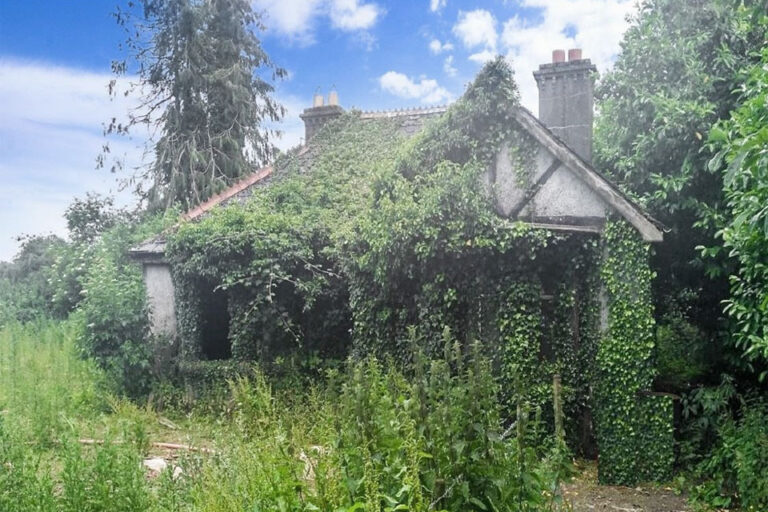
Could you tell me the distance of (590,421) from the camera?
28.6ft

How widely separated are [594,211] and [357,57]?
5111mm

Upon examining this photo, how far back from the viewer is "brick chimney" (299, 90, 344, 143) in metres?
15.6

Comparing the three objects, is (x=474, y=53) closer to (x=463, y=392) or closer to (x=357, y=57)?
(x=357, y=57)

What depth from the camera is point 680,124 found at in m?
8.56

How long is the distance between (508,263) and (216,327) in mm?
8195

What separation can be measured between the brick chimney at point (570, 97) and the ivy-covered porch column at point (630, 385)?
7.01 feet

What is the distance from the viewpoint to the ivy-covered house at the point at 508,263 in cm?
808

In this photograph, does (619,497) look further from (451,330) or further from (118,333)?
(118,333)

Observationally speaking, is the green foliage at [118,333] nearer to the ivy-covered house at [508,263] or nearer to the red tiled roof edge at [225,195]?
the red tiled roof edge at [225,195]

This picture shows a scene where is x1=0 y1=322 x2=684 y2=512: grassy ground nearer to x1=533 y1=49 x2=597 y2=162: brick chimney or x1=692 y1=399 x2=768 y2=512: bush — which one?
x1=692 y1=399 x2=768 y2=512: bush

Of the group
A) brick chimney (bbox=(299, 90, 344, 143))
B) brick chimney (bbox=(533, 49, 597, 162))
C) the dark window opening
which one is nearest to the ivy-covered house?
brick chimney (bbox=(533, 49, 597, 162))

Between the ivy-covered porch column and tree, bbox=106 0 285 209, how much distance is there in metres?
17.1

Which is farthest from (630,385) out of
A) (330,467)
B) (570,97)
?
(330,467)

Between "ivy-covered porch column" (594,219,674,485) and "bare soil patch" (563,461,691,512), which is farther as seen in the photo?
"ivy-covered porch column" (594,219,674,485)
